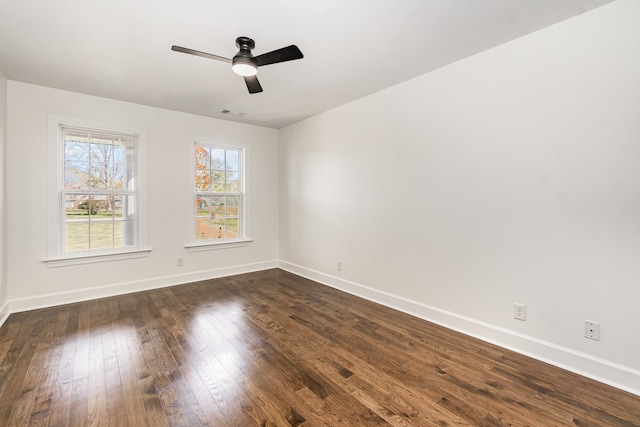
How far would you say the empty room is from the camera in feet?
6.30

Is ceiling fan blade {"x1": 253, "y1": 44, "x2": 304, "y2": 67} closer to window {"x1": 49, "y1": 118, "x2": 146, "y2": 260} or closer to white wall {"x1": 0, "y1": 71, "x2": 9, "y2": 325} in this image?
window {"x1": 49, "y1": 118, "x2": 146, "y2": 260}

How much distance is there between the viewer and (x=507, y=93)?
2.45 metres

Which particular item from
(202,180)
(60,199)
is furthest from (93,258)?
(202,180)

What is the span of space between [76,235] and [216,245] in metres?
1.75

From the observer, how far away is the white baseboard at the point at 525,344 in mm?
1965

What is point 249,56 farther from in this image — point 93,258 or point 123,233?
point 93,258

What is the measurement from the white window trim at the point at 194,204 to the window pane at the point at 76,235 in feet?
3.93

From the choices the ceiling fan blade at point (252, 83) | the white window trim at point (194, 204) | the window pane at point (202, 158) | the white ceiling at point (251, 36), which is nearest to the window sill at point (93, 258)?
the white window trim at point (194, 204)

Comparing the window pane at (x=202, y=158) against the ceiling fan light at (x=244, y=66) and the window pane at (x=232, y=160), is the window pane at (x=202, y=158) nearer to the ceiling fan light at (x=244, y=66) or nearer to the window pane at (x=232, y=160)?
the window pane at (x=232, y=160)

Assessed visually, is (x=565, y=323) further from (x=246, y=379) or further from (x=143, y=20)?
(x=143, y=20)

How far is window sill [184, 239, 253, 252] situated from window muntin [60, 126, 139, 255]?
740 millimetres

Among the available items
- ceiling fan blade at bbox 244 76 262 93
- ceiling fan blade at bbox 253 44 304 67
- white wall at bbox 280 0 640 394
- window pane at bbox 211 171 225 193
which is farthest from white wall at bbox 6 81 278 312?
ceiling fan blade at bbox 253 44 304 67

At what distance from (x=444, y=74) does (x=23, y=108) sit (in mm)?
4545

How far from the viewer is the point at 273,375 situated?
2.08 m
